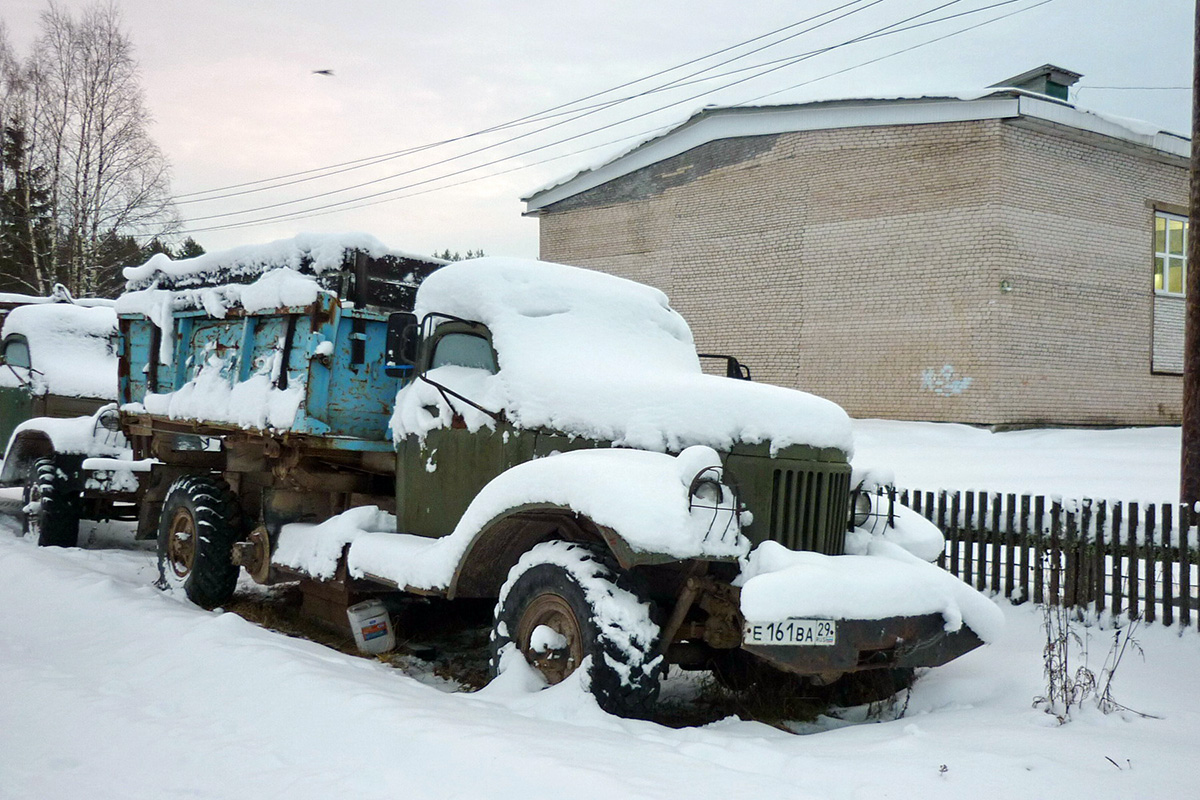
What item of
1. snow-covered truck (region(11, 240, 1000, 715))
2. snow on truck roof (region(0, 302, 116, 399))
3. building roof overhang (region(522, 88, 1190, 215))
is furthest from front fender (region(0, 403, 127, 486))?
building roof overhang (region(522, 88, 1190, 215))

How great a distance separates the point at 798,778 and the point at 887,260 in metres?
15.6

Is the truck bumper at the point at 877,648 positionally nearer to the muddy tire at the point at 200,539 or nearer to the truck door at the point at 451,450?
the truck door at the point at 451,450

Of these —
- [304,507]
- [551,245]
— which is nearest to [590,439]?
[304,507]

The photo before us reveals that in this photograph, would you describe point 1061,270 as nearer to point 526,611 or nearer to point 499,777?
point 526,611

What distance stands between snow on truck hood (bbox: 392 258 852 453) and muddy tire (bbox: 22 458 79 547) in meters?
4.91

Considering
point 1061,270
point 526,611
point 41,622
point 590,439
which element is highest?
point 1061,270

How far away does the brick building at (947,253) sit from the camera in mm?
16766

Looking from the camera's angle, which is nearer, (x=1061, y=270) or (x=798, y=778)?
(x=798, y=778)

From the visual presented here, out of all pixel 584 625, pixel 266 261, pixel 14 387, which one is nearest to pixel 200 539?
pixel 266 261

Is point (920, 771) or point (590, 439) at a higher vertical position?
point (590, 439)

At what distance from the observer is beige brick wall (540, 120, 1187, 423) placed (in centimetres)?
1677

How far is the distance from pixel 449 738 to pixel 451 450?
6.95 ft

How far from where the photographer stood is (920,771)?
11.5 feet

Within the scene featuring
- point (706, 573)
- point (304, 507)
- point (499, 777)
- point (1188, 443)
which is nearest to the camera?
point (499, 777)
